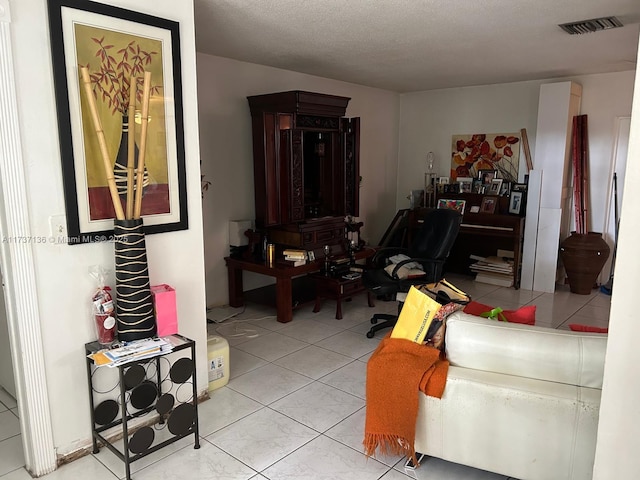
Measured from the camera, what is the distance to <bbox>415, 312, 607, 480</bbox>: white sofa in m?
1.83

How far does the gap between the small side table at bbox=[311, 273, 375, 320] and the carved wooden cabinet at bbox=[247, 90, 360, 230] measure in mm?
616

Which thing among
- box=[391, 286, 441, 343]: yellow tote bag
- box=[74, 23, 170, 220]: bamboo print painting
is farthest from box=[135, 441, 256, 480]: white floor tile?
box=[74, 23, 170, 220]: bamboo print painting

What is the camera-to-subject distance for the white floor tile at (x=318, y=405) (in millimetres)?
2686

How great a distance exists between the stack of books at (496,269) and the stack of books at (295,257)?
249 centimetres

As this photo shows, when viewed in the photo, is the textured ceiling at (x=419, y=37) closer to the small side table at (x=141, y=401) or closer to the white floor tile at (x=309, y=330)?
the small side table at (x=141, y=401)

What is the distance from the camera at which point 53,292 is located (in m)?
2.19

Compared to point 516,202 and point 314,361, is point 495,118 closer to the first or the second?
point 516,202

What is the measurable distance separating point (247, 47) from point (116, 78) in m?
1.85

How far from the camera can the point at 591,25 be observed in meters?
3.21

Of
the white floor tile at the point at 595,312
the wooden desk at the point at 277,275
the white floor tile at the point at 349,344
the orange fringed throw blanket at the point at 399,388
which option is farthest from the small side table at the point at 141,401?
the white floor tile at the point at 595,312

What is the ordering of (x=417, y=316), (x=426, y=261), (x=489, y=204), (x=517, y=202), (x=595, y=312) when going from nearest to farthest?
(x=417, y=316) → (x=426, y=261) → (x=595, y=312) → (x=517, y=202) → (x=489, y=204)

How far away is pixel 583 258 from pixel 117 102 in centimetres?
478

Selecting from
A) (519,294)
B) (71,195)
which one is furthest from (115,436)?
(519,294)

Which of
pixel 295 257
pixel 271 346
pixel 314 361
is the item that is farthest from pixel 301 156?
pixel 314 361
